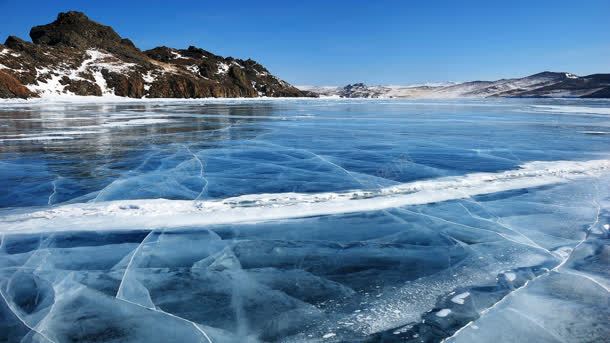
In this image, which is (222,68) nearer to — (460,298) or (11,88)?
(11,88)

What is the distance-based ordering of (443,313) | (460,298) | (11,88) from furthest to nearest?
(11,88)
(460,298)
(443,313)

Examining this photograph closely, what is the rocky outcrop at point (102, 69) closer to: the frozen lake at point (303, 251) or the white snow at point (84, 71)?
the white snow at point (84, 71)

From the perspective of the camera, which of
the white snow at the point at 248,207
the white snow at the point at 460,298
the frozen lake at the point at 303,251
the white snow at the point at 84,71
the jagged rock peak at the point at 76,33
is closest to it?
the frozen lake at the point at 303,251

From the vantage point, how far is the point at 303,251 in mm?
3547

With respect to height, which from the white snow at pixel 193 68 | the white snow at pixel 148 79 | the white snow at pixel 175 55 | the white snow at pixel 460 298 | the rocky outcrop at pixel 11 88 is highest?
the white snow at pixel 175 55

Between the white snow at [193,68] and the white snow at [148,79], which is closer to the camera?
the white snow at [148,79]

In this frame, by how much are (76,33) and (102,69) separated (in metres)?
31.2

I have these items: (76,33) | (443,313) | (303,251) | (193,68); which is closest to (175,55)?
(193,68)

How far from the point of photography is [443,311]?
99.6 inches

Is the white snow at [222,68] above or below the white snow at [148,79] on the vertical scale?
above

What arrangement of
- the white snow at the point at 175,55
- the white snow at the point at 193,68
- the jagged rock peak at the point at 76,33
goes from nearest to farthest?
the jagged rock peak at the point at 76,33, the white snow at the point at 193,68, the white snow at the point at 175,55

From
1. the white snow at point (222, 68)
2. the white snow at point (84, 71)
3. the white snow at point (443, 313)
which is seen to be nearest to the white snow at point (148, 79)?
the white snow at point (84, 71)

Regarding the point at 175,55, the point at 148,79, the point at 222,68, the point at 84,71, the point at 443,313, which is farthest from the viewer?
the point at 175,55

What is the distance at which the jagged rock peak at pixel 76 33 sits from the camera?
83.7m
